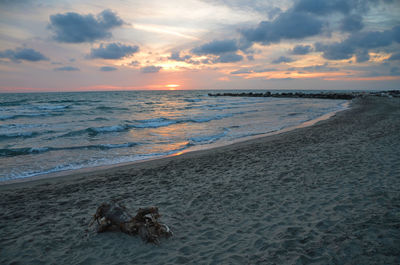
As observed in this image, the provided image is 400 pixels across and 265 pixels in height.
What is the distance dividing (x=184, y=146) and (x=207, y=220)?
27.3 ft

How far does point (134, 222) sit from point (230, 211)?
6.61 feet

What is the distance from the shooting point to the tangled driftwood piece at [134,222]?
13.8 feet

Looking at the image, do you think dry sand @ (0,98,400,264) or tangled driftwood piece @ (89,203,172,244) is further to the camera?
tangled driftwood piece @ (89,203,172,244)

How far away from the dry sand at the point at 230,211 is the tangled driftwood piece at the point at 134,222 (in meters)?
0.13

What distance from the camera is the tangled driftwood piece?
420 cm

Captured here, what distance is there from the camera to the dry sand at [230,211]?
146 inches

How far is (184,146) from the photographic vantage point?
42.6ft

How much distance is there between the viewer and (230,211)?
5.09 meters

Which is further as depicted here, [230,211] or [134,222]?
[230,211]

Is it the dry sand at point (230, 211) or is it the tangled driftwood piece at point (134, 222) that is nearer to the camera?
the dry sand at point (230, 211)

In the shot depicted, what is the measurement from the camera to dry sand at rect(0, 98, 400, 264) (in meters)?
3.71

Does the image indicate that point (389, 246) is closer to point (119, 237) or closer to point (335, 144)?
point (119, 237)

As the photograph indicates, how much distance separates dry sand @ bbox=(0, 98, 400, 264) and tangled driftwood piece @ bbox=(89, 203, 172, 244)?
5.1 inches

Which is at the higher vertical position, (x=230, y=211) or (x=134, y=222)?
(x=134, y=222)
